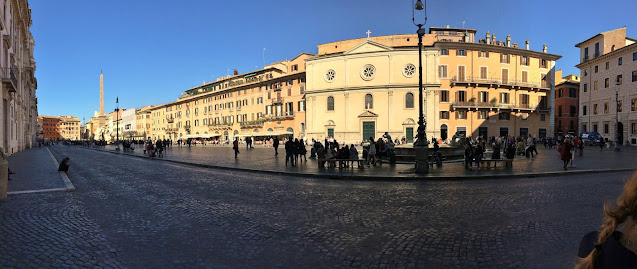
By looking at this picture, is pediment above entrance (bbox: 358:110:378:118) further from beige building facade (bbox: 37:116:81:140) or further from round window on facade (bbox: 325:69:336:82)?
beige building facade (bbox: 37:116:81:140)

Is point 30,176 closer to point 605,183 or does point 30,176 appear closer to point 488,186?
point 488,186

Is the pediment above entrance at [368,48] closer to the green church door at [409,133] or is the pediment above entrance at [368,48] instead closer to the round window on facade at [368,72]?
the round window on facade at [368,72]

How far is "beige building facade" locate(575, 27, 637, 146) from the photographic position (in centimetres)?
3562

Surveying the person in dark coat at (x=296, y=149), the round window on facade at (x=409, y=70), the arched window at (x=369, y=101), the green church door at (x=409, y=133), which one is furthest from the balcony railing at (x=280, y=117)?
the person in dark coat at (x=296, y=149)

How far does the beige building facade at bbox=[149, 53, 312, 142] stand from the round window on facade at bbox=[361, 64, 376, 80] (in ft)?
32.9

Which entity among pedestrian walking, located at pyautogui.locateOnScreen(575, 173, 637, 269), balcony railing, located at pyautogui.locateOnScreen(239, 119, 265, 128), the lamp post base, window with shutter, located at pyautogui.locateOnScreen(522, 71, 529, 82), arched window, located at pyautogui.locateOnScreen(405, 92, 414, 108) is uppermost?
window with shutter, located at pyautogui.locateOnScreen(522, 71, 529, 82)

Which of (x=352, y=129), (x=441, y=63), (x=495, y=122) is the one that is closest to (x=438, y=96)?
(x=441, y=63)

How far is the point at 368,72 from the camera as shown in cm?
4316

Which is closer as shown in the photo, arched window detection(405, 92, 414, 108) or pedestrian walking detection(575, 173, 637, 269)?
pedestrian walking detection(575, 173, 637, 269)

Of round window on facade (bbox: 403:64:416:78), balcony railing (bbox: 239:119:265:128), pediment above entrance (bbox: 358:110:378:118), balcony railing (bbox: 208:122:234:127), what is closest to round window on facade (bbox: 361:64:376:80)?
round window on facade (bbox: 403:64:416:78)

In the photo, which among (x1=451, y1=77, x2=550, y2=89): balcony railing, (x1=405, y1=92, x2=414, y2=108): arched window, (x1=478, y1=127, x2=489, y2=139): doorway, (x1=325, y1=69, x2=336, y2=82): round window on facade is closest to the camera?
(x1=451, y1=77, x2=550, y2=89): balcony railing

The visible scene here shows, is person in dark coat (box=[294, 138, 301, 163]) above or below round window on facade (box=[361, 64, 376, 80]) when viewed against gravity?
below

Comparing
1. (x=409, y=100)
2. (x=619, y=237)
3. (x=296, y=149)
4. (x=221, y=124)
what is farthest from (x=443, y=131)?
(x=619, y=237)

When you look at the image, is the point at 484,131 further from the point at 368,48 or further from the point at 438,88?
the point at 368,48
